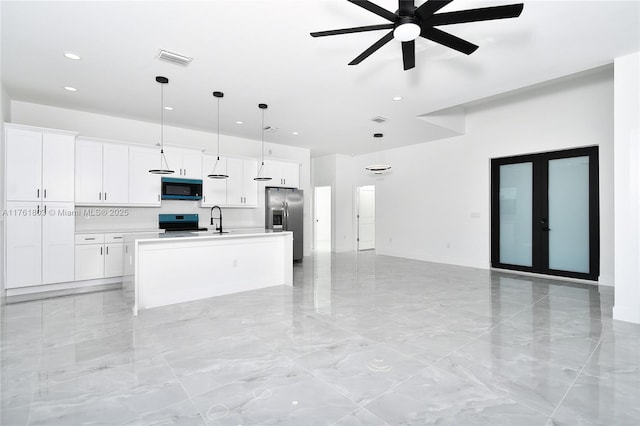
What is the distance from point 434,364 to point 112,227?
5574 millimetres

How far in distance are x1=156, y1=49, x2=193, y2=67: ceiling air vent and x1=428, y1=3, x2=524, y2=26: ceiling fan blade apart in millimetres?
2657

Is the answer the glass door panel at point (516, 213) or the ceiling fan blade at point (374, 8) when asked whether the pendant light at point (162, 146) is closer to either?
the ceiling fan blade at point (374, 8)

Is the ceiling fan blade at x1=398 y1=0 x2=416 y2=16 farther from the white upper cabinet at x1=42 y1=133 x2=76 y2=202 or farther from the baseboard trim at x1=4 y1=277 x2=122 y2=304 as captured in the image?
the baseboard trim at x1=4 y1=277 x2=122 y2=304

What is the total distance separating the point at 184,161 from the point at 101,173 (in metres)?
1.36

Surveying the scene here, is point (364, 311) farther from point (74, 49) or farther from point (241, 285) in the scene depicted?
point (74, 49)

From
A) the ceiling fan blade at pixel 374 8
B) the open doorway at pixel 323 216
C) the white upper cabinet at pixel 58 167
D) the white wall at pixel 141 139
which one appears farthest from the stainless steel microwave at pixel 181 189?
the open doorway at pixel 323 216

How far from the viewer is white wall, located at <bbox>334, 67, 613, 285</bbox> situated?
5105 millimetres

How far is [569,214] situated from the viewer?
5.54 metres

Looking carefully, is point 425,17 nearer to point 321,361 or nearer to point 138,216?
point 321,361

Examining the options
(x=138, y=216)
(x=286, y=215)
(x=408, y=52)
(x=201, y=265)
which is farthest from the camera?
(x=286, y=215)

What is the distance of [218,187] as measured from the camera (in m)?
6.41

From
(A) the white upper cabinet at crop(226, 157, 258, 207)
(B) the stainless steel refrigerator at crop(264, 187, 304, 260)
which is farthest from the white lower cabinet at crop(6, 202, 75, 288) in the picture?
(B) the stainless steel refrigerator at crop(264, 187, 304, 260)

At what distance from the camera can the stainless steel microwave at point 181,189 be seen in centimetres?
577

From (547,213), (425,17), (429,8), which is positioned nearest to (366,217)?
(547,213)
